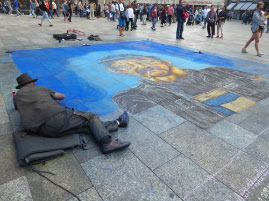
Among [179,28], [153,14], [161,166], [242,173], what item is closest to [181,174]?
[161,166]

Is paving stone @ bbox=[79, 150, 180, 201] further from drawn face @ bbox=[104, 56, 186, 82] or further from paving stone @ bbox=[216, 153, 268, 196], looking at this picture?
drawn face @ bbox=[104, 56, 186, 82]

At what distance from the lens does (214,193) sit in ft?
7.49

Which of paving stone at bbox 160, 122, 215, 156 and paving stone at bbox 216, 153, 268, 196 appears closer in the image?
paving stone at bbox 216, 153, 268, 196

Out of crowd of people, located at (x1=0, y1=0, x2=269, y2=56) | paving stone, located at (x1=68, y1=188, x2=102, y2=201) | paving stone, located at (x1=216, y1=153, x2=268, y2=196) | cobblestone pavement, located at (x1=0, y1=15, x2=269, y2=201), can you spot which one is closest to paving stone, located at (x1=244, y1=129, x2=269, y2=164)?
cobblestone pavement, located at (x1=0, y1=15, x2=269, y2=201)

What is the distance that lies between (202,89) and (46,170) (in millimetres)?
4055

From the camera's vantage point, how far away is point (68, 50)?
836 centimetres

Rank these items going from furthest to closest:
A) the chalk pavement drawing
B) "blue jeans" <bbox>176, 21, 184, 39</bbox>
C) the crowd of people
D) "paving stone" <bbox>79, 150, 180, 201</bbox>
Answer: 1. "blue jeans" <bbox>176, 21, 184, 39</bbox>
2. the crowd of people
3. the chalk pavement drawing
4. "paving stone" <bbox>79, 150, 180, 201</bbox>

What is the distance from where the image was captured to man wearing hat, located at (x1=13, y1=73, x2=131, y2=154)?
2639mm

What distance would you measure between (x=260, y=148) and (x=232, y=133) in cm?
46

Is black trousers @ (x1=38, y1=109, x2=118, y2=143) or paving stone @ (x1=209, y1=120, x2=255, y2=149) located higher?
black trousers @ (x1=38, y1=109, x2=118, y2=143)

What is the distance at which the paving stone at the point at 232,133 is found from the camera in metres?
3.18

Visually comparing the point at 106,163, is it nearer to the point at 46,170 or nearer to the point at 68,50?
the point at 46,170

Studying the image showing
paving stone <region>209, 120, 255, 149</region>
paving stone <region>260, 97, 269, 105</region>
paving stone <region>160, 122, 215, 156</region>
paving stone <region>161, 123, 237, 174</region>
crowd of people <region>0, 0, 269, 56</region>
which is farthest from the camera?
crowd of people <region>0, 0, 269, 56</region>

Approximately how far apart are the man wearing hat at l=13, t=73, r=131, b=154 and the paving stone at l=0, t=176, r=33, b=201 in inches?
25.1
